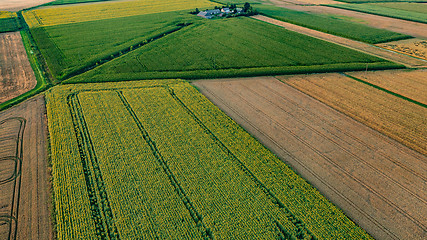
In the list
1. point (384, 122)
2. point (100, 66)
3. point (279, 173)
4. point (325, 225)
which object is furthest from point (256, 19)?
point (325, 225)

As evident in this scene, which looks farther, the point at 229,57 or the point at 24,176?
the point at 229,57

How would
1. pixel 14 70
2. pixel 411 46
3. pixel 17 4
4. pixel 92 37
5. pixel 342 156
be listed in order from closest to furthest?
pixel 342 156 → pixel 14 70 → pixel 411 46 → pixel 92 37 → pixel 17 4

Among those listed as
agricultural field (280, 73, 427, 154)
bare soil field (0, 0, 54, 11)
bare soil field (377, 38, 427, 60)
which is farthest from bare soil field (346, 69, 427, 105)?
bare soil field (0, 0, 54, 11)

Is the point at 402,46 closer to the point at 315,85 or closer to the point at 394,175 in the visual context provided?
the point at 315,85

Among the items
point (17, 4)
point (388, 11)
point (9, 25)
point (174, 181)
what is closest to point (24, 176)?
point (174, 181)

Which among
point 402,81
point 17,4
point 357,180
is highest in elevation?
point 17,4

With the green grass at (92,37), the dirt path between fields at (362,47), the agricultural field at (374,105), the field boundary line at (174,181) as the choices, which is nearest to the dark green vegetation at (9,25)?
the green grass at (92,37)

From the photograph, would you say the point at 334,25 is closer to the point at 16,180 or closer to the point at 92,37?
the point at 92,37
